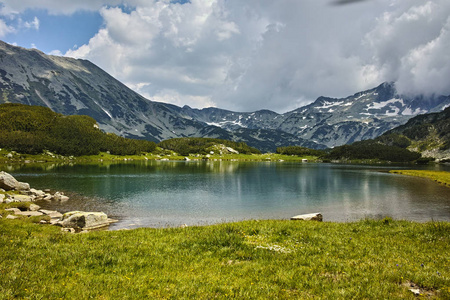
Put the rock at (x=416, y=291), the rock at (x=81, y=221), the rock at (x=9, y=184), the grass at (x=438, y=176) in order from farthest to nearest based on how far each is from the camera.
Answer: the grass at (x=438, y=176), the rock at (x=9, y=184), the rock at (x=81, y=221), the rock at (x=416, y=291)

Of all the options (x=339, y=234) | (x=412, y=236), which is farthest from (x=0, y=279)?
(x=412, y=236)

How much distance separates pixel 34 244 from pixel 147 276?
26.6 feet

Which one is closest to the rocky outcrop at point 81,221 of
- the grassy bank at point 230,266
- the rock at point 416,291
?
the grassy bank at point 230,266

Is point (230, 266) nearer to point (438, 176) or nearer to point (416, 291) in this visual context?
point (416, 291)

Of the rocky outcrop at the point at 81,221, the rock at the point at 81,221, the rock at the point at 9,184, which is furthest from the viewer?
the rock at the point at 9,184

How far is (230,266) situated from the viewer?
13.2 meters

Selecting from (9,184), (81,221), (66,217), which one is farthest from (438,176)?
(9,184)

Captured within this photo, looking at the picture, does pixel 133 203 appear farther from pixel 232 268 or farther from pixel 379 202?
pixel 379 202

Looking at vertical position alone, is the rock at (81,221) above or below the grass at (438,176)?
above

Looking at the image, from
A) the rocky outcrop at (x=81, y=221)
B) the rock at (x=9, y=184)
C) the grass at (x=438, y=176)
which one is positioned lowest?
the grass at (x=438, y=176)

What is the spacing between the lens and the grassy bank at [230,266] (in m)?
9.85

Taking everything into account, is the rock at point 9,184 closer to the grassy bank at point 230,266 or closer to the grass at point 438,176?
the grassy bank at point 230,266

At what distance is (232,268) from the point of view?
42.4 ft

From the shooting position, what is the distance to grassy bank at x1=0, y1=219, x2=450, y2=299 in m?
9.85
